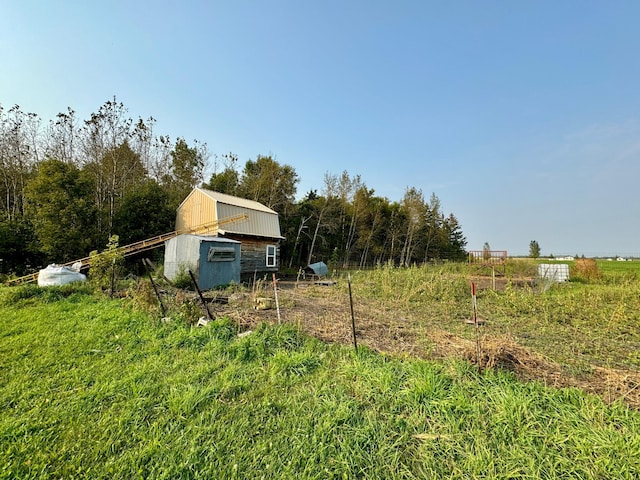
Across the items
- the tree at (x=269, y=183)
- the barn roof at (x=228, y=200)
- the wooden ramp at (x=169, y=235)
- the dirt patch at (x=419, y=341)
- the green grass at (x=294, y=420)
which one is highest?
the tree at (x=269, y=183)

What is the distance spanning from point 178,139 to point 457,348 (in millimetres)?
20068

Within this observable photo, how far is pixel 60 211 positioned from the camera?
409 inches

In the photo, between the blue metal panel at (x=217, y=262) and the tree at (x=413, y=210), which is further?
the tree at (x=413, y=210)

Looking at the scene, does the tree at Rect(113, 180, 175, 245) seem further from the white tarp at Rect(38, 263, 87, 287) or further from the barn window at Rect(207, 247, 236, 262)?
the barn window at Rect(207, 247, 236, 262)

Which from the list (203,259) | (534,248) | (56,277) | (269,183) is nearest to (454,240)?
(534,248)

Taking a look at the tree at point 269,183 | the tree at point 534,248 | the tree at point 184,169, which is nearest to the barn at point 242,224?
the tree at point 184,169

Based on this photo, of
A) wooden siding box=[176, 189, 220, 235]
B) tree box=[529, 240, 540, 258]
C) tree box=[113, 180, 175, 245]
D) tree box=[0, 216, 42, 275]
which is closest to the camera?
tree box=[0, 216, 42, 275]

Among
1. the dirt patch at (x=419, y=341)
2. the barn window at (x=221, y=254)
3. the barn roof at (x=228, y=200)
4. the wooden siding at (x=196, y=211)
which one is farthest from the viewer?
the barn roof at (x=228, y=200)

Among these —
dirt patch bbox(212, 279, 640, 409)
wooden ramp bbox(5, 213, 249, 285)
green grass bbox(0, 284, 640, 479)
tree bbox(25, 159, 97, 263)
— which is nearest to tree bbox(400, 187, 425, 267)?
wooden ramp bbox(5, 213, 249, 285)

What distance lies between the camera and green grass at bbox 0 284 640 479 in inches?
68.0

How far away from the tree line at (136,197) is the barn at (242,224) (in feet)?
4.86

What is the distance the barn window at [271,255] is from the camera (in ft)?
51.0

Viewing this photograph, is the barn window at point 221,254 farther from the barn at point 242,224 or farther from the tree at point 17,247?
the tree at point 17,247

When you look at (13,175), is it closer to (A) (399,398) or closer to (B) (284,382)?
(B) (284,382)
